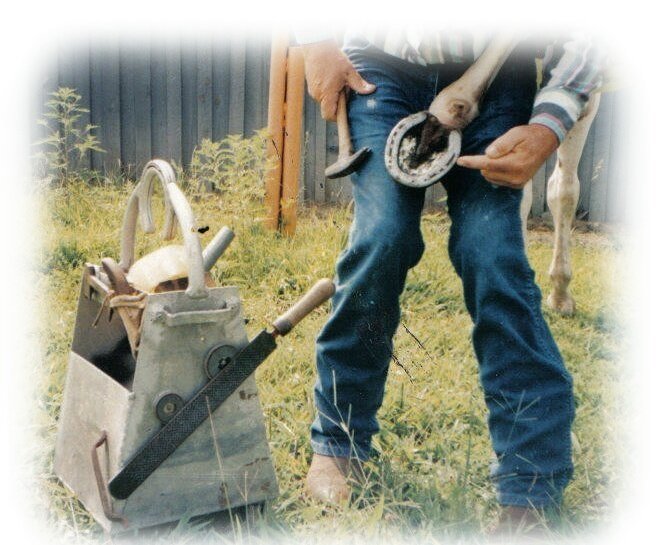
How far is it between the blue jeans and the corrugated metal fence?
379 centimetres

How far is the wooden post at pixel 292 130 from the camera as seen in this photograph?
13.5 ft

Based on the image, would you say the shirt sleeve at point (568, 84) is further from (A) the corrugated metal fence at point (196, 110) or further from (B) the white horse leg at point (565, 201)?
(A) the corrugated metal fence at point (196, 110)

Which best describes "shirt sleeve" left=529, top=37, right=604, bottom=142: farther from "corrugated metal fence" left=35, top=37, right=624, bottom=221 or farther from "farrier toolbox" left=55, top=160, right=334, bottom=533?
"corrugated metal fence" left=35, top=37, right=624, bottom=221

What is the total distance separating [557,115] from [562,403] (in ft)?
2.02

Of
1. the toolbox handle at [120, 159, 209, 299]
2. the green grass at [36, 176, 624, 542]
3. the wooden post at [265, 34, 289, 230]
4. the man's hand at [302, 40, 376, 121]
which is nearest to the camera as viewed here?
the toolbox handle at [120, 159, 209, 299]

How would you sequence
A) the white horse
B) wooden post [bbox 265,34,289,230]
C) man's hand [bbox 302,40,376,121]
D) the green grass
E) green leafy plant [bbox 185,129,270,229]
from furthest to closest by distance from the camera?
wooden post [bbox 265,34,289,230] < green leafy plant [bbox 185,129,270,229] < the white horse < man's hand [bbox 302,40,376,121] < the green grass

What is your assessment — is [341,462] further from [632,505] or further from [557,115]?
[557,115]

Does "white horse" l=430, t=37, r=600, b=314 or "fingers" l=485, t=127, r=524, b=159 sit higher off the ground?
"fingers" l=485, t=127, r=524, b=159

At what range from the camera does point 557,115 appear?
5.70 feet

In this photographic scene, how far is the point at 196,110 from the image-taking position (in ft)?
19.3

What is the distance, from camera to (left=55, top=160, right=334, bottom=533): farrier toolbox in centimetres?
160

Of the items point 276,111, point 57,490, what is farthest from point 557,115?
point 276,111

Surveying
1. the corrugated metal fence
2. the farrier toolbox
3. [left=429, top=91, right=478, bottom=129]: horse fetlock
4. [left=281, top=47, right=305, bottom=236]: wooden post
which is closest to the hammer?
[left=429, top=91, right=478, bottom=129]: horse fetlock

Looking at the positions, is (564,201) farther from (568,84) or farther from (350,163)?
(350,163)
